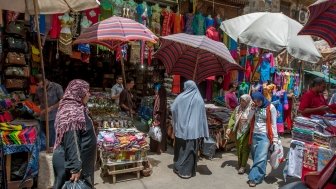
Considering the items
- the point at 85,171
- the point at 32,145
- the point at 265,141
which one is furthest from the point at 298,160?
the point at 32,145

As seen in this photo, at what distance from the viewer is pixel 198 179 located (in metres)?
5.91


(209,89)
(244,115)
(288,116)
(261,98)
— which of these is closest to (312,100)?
(261,98)

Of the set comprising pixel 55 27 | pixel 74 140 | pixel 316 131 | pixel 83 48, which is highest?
pixel 55 27

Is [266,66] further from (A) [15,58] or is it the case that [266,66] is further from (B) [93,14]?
(A) [15,58]

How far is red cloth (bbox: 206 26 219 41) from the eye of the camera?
31.2ft

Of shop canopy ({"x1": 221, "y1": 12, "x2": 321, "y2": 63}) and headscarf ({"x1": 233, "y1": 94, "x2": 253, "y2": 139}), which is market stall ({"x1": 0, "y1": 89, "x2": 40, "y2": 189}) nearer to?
headscarf ({"x1": 233, "y1": 94, "x2": 253, "y2": 139})

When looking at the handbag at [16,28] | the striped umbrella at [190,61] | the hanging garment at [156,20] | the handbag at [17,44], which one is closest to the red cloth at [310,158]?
the striped umbrella at [190,61]

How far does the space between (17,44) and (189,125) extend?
462cm

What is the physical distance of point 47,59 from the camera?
29.7 ft

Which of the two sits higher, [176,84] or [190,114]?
[176,84]

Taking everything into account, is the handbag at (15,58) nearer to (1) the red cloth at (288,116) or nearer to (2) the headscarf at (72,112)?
(2) the headscarf at (72,112)

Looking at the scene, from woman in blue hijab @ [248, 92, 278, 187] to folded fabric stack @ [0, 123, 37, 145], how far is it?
12.6ft

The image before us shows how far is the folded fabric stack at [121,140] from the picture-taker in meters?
5.36

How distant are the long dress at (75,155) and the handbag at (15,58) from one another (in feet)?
15.7
